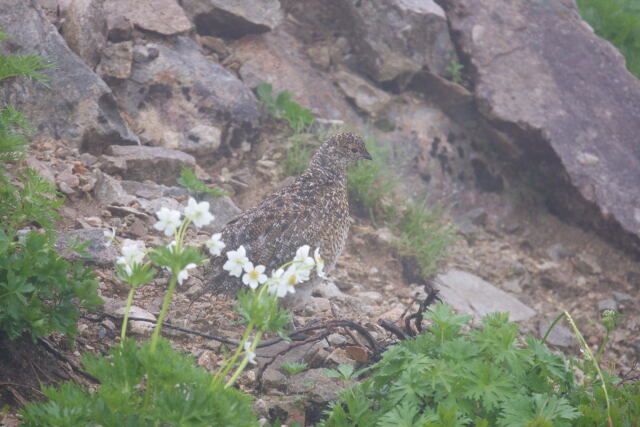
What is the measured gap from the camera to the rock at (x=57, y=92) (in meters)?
5.38

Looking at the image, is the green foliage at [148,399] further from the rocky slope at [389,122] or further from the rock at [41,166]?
the rock at [41,166]

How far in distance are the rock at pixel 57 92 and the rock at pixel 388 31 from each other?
10.3 ft

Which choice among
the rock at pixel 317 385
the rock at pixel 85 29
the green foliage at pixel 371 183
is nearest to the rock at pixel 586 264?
the green foliage at pixel 371 183

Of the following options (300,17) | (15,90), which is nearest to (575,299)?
(300,17)

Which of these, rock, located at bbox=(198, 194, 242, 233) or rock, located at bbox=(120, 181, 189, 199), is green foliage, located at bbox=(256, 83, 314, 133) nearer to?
rock, located at bbox=(198, 194, 242, 233)

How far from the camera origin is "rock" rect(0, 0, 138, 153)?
5379 mm

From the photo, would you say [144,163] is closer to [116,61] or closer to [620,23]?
[116,61]

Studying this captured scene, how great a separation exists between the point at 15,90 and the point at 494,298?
4.73 meters

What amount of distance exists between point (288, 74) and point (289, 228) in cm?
344

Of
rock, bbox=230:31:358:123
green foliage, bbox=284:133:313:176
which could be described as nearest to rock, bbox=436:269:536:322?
green foliage, bbox=284:133:313:176

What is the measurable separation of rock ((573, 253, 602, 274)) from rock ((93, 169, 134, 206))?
4778 millimetres

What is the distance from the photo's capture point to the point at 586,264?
7.21 meters

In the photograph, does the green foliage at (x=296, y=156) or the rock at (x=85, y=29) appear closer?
the rock at (x=85, y=29)

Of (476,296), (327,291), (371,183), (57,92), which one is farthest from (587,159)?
(57,92)
